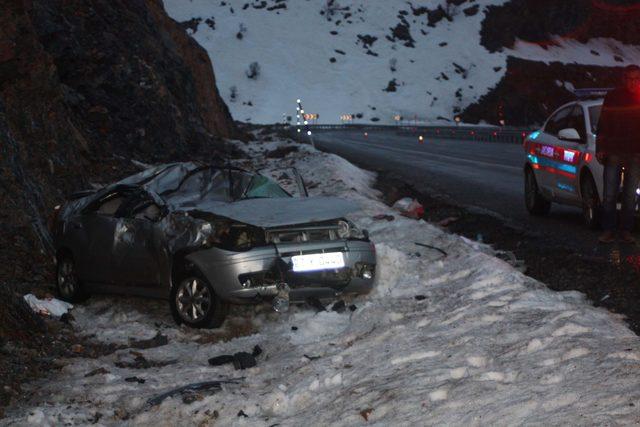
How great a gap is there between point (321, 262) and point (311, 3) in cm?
14069

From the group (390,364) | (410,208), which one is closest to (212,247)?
(390,364)

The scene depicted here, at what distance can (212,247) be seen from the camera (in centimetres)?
814

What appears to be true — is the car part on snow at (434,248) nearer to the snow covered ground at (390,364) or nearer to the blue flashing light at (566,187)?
the snow covered ground at (390,364)

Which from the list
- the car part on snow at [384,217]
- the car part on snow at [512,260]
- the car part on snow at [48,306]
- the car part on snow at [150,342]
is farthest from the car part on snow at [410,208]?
the car part on snow at [150,342]

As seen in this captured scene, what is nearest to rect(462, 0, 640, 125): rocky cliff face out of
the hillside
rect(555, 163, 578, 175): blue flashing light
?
the hillside

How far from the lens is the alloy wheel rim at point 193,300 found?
8.23 m

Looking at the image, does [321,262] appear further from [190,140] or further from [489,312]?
[190,140]

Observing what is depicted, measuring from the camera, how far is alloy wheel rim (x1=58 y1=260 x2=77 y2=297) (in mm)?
9758

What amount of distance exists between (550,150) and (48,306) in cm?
734

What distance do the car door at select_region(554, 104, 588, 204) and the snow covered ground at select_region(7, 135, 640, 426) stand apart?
119 inches

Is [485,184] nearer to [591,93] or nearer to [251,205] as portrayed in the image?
[591,93]

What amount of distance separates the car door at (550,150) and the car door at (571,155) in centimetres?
8

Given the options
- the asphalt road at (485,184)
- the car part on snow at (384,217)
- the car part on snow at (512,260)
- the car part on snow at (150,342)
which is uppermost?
the car part on snow at (384,217)

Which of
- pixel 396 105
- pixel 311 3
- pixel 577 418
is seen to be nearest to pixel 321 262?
pixel 577 418
